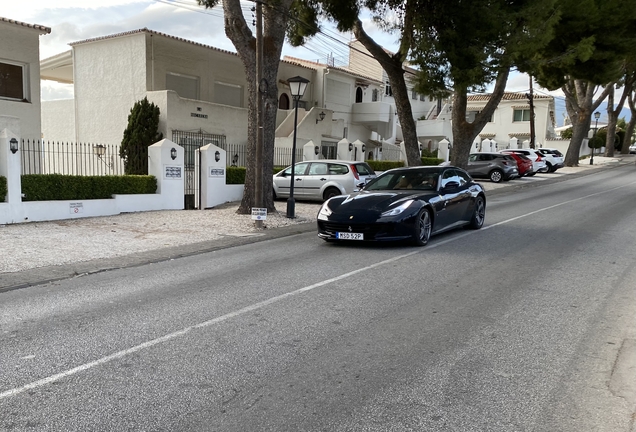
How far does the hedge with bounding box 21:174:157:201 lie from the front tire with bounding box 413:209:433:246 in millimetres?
8628

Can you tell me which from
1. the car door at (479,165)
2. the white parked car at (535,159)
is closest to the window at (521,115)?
the white parked car at (535,159)

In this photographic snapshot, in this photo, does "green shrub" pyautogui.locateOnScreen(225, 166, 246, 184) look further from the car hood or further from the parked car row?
the parked car row

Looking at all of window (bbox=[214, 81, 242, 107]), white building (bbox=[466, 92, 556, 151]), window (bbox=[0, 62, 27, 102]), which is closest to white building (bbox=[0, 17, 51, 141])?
window (bbox=[0, 62, 27, 102])

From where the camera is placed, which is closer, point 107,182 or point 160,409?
point 160,409

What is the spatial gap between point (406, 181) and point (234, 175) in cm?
927

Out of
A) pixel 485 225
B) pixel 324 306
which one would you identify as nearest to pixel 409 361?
pixel 324 306

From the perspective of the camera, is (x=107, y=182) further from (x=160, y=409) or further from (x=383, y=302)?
(x=160, y=409)

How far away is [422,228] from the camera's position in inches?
380

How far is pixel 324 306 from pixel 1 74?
57.2 feet

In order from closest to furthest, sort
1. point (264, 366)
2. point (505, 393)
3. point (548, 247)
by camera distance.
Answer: point (505, 393)
point (264, 366)
point (548, 247)

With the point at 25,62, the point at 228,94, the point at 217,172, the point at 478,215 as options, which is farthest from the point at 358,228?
the point at 228,94

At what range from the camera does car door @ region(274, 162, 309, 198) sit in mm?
18328

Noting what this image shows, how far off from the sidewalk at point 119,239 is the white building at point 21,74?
7417 mm

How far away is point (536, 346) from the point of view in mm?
4797
